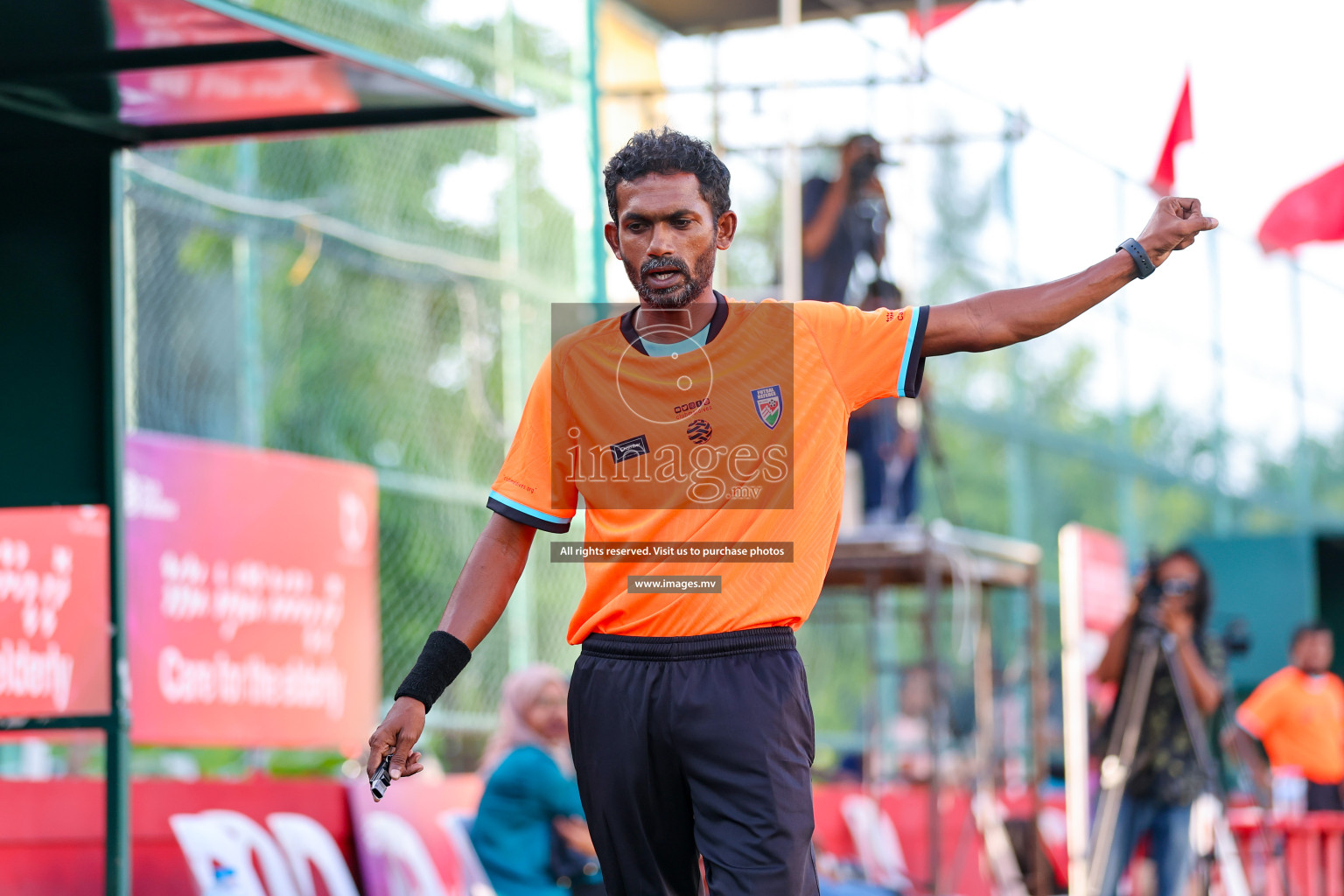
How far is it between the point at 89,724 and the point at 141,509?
2116mm

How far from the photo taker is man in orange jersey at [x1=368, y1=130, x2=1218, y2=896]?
9.74 feet

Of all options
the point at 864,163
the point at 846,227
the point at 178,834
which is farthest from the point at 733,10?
the point at 178,834

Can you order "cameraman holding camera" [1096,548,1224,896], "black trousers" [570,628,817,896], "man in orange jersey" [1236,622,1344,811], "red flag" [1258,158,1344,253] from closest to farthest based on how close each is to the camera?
"black trousers" [570,628,817,896]
"cameraman holding camera" [1096,548,1224,896]
"man in orange jersey" [1236,622,1344,811]
"red flag" [1258,158,1344,253]

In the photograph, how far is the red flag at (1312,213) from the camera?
1257 centimetres

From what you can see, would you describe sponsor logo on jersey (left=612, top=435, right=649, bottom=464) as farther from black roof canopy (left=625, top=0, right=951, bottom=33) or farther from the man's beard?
black roof canopy (left=625, top=0, right=951, bottom=33)

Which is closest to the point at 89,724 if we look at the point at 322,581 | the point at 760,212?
the point at 322,581

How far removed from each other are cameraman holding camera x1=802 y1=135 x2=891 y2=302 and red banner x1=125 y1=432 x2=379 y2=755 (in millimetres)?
3118

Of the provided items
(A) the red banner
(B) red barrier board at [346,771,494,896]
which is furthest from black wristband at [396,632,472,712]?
(B) red barrier board at [346,771,494,896]

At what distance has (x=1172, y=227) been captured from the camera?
3.05m

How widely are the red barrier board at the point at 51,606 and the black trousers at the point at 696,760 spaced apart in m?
2.51

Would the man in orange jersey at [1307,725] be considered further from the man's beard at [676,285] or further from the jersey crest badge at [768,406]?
the man's beard at [676,285]

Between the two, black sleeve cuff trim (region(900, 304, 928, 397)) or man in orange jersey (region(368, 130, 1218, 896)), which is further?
black sleeve cuff trim (region(900, 304, 928, 397))

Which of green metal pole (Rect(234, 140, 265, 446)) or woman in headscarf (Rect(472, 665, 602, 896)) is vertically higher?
green metal pole (Rect(234, 140, 265, 446))

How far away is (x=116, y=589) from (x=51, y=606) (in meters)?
1.06
